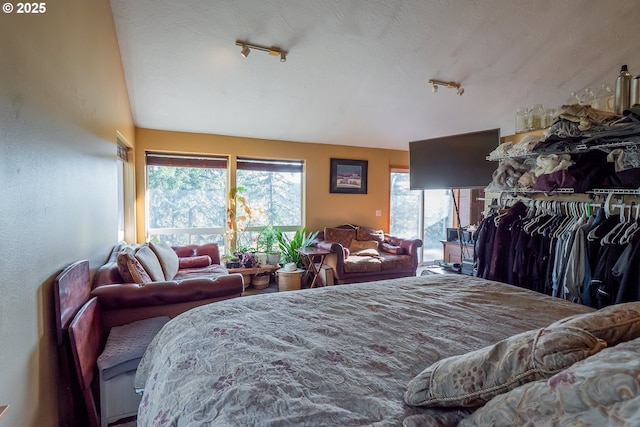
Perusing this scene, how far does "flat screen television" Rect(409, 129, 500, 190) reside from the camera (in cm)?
322

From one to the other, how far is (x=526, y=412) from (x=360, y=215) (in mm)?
5013

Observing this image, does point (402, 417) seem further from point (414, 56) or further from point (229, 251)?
point (229, 251)

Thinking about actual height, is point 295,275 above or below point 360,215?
below

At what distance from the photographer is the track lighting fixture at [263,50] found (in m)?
2.89

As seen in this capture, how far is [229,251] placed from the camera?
A: 187 inches

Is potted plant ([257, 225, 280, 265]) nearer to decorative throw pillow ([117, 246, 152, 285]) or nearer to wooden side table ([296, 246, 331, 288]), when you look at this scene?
wooden side table ([296, 246, 331, 288])

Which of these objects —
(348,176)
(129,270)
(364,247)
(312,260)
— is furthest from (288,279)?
(129,270)

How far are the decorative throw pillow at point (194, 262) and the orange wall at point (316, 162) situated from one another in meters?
1.02

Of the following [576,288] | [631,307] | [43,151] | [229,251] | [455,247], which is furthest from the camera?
[229,251]

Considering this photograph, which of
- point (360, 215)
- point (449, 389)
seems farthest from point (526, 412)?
point (360, 215)

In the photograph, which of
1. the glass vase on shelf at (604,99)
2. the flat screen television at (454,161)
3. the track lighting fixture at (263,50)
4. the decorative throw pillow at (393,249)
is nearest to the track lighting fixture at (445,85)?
the flat screen television at (454,161)

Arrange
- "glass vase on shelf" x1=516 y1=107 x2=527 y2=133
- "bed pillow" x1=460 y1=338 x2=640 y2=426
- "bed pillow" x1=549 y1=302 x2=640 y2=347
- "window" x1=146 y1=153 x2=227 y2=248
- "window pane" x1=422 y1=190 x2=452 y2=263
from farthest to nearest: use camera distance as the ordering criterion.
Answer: "window pane" x1=422 y1=190 x2=452 y2=263 < "window" x1=146 y1=153 x2=227 y2=248 < "glass vase on shelf" x1=516 y1=107 x2=527 y2=133 < "bed pillow" x1=549 y1=302 x2=640 y2=347 < "bed pillow" x1=460 y1=338 x2=640 y2=426

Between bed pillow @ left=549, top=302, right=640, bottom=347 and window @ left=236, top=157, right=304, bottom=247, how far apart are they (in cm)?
442

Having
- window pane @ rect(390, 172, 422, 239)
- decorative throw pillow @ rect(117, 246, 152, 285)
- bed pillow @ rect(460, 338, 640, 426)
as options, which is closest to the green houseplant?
window pane @ rect(390, 172, 422, 239)
